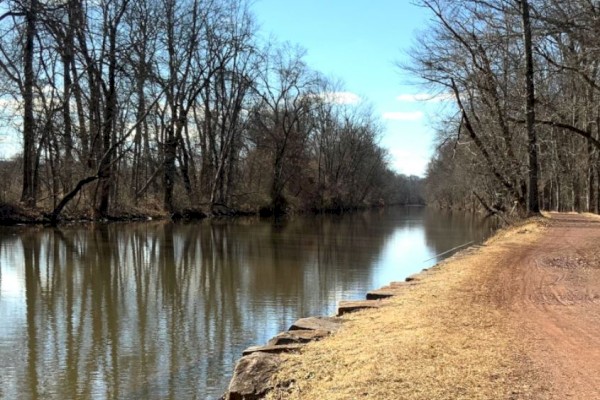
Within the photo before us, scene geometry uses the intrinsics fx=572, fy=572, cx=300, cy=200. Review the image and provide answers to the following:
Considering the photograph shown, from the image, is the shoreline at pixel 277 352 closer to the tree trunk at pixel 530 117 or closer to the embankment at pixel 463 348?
the embankment at pixel 463 348

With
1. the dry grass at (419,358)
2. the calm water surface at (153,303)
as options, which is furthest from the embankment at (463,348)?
the calm water surface at (153,303)

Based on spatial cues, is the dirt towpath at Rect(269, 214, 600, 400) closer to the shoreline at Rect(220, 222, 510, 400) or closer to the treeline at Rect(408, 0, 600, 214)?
the shoreline at Rect(220, 222, 510, 400)

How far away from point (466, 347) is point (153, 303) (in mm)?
7238

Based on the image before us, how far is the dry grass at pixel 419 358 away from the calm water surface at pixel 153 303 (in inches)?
65.3

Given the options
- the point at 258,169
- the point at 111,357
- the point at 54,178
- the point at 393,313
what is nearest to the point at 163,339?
the point at 111,357

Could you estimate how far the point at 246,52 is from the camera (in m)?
44.9

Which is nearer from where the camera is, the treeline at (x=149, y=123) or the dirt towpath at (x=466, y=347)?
the dirt towpath at (x=466, y=347)

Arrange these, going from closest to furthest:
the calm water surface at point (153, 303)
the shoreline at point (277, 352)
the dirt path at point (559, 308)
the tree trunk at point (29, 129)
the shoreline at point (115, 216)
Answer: the dirt path at point (559, 308)
the shoreline at point (277, 352)
the calm water surface at point (153, 303)
the tree trunk at point (29, 129)
the shoreline at point (115, 216)

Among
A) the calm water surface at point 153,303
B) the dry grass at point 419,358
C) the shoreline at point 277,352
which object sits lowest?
the calm water surface at point 153,303

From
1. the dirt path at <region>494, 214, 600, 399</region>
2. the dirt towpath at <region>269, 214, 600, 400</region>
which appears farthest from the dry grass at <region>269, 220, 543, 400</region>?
the dirt path at <region>494, 214, 600, 399</region>

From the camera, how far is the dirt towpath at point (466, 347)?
15.1 feet

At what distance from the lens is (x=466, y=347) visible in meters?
5.65

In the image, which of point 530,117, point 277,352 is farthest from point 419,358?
point 530,117

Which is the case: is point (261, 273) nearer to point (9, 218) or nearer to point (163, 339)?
point (163, 339)
